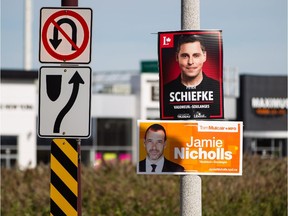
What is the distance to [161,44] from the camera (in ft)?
36.7

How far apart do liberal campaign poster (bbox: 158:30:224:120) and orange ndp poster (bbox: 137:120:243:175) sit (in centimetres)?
15

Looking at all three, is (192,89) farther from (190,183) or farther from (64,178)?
(64,178)

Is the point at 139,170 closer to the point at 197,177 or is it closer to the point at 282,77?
the point at 197,177

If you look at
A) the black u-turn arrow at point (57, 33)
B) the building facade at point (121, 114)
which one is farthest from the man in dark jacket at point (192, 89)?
the building facade at point (121, 114)

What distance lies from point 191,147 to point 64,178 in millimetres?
1659

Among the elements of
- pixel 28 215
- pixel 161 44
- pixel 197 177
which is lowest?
pixel 28 215

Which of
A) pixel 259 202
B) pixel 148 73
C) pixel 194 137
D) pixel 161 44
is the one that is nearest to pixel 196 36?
pixel 161 44

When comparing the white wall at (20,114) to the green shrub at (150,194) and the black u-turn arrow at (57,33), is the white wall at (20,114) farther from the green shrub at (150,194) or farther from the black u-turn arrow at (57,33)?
the black u-turn arrow at (57,33)

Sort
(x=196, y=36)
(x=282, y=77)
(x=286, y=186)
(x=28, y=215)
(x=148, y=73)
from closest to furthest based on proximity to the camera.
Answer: (x=196, y=36), (x=28, y=215), (x=286, y=186), (x=148, y=73), (x=282, y=77)

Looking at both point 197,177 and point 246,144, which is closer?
point 197,177

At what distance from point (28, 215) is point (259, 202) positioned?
497 cm

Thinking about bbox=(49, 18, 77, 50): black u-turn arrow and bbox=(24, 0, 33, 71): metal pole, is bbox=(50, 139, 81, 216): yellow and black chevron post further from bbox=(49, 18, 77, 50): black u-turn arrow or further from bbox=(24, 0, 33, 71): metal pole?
bbox=(24, 0, 33, 71): metal pole

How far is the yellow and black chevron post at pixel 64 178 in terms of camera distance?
1156cm

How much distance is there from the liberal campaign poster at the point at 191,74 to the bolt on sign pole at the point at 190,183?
20 cm
